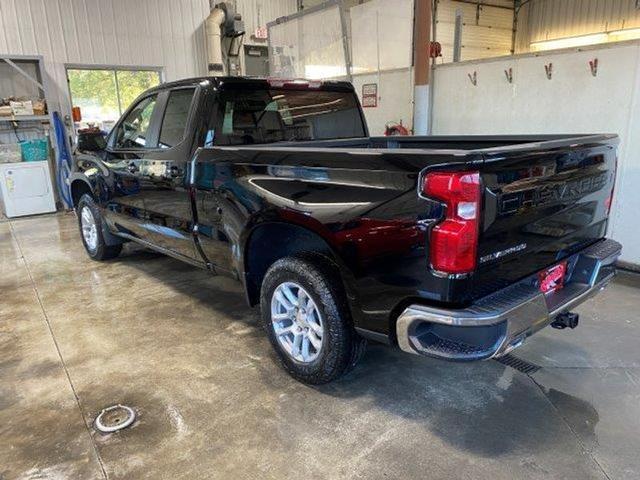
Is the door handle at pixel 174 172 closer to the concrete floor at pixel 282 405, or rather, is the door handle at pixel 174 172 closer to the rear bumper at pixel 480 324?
the concrete floor at pixel 282 405

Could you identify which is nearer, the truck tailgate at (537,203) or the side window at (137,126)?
the truck tailgate at (537,203)

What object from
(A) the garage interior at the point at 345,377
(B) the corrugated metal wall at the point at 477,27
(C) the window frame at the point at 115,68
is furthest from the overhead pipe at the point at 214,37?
(B) the corrugated metal wall at the point at 477,27

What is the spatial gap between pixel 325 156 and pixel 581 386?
187cm

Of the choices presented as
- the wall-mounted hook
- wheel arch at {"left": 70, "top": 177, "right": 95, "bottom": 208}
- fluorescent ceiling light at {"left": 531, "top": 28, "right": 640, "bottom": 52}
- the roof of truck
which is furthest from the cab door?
fluorescent ceiling light at {"left": 531, "top": 28, "right": 640, "bottom": 52}

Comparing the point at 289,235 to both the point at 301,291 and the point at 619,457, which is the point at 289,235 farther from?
the point at 619,457

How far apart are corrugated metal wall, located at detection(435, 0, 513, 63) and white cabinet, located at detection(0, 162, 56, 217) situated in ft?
35.5

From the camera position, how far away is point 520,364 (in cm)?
284

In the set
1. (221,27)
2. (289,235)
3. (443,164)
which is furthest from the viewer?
(221,27)

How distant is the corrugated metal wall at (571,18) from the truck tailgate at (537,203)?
1415cm

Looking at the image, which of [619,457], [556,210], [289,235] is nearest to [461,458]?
[619,457]

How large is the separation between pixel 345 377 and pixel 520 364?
1.05 meters

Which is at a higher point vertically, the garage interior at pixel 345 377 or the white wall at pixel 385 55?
the white wall at pixel 385 55

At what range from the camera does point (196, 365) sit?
292 cm

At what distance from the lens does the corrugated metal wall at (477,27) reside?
13938mm
